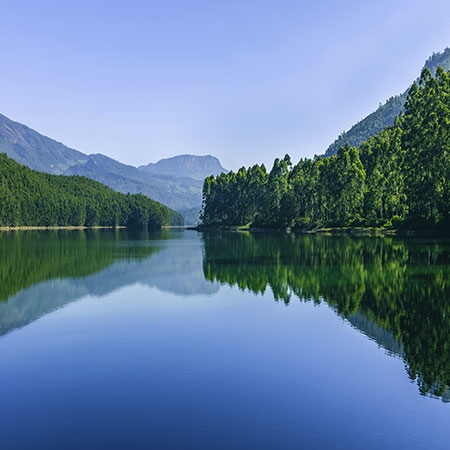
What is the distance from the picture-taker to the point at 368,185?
341 ft

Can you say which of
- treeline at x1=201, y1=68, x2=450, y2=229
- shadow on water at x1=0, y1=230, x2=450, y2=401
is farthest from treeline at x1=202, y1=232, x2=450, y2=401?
treeline at x1=201, y1=68, x2=450, y2=229

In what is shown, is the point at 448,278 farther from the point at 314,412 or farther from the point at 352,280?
the point at 314,412

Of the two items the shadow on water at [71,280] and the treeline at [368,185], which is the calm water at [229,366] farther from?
the treeline at [368,185]

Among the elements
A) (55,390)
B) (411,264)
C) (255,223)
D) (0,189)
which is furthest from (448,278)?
(0,189)

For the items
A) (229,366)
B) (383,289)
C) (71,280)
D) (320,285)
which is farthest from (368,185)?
(229,366)

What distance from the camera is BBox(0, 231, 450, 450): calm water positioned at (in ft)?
29.3

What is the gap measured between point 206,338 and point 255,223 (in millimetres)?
127345

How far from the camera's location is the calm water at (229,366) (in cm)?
894

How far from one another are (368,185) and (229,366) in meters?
97.1

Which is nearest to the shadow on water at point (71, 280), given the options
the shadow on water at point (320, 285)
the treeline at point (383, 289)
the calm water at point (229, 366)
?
the shadow on water at point (320, 285)

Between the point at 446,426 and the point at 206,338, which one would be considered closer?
the point at 446,426

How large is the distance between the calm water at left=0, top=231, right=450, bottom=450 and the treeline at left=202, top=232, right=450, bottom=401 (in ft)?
0.31

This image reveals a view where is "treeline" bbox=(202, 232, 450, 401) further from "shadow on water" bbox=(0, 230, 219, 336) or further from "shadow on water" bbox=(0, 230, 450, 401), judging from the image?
"shadow on water" bbox=(0, 230, 219, 336)

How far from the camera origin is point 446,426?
9133 millimetres
